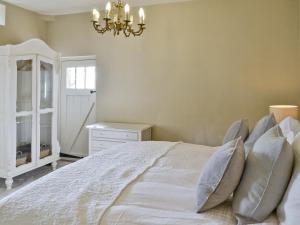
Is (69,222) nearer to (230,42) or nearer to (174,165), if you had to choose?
(174,165)

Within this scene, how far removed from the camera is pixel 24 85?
354 centimetres

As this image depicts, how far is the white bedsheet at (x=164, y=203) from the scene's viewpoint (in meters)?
1.16

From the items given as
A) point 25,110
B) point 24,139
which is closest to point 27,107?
point 25,110

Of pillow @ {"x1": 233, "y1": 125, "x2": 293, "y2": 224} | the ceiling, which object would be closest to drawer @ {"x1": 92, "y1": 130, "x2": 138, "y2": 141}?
the ceiling

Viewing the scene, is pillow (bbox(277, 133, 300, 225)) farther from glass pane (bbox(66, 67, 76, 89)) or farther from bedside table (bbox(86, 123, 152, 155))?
glass pane (bbox(66, 67, 76, 89))

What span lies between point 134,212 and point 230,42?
297cm

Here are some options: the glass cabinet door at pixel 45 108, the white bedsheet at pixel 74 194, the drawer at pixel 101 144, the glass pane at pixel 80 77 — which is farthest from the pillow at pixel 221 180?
the glass pane at pixel 80 77

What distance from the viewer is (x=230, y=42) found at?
11.7ft

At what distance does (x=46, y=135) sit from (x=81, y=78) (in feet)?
3.77

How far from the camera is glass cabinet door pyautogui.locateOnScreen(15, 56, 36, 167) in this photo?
3.44 metres

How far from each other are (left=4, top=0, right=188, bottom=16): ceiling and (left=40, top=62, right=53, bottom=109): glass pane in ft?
3.26

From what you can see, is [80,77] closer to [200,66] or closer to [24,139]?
[24,139]

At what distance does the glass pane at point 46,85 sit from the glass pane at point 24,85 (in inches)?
8.3

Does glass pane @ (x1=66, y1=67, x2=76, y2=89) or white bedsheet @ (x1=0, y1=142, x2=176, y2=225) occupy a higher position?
glass pane @ (x1=66, y1=67, x2=76, y2=89)
